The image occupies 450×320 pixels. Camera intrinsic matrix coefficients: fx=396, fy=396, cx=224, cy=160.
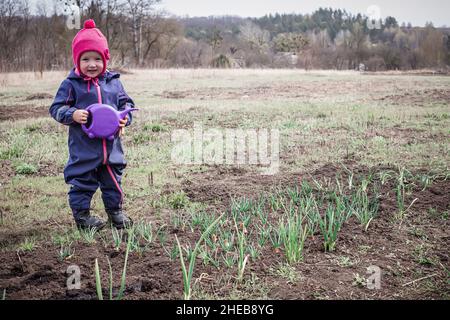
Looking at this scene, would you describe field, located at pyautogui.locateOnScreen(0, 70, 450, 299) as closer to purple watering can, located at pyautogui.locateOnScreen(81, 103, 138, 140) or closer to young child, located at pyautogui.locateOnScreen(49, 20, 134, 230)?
young child, located at pyautogui.locateOnScreen(49, 20, 134, 230)

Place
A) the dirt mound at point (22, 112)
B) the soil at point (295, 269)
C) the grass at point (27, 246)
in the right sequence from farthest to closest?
the dirt mound at point (22, 112) < the grass at point (27, 246) < the soil at point (295, 269)

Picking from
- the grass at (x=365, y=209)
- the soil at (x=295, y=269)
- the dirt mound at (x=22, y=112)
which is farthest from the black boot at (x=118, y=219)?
the dirt mound at (x=22, y=112)

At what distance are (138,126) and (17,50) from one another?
2933 centimetres

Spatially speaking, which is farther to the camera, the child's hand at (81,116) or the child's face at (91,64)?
the child's face at (91,64)

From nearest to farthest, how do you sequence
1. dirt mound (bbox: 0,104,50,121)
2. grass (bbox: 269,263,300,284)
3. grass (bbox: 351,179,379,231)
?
grass (bbox: 269,263,300,284)
grass (bbox: 351,179,379,231)
dirt mound (bbox: 0,104,50,121)

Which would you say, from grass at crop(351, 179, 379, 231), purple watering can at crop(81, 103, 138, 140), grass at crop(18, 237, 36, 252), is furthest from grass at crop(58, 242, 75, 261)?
grass at crop(351, 179, 379, 231)

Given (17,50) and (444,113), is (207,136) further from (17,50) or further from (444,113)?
(17,50)

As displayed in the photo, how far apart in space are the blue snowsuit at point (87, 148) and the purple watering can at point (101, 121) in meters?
0.17

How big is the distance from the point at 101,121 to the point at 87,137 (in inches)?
11.4

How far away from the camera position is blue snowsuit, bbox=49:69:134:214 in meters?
3.11

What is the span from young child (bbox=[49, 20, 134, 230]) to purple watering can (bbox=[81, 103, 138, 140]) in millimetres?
91

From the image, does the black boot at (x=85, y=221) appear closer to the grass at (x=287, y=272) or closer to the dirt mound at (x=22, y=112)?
the grass at (x=287, y=272)

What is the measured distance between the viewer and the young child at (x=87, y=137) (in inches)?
121
